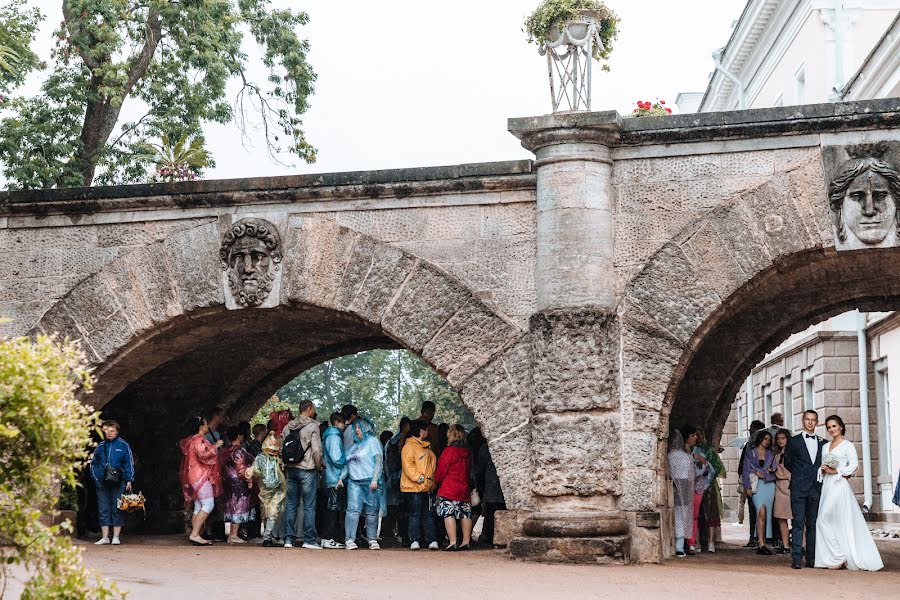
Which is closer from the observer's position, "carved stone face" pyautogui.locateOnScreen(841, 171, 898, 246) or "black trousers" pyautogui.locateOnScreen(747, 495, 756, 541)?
"carved stone face" pyautogui.locateOnScreen(841, 171, 898, 246)

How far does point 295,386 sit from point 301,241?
4409cm

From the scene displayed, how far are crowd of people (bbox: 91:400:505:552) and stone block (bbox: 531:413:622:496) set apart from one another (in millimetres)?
2041

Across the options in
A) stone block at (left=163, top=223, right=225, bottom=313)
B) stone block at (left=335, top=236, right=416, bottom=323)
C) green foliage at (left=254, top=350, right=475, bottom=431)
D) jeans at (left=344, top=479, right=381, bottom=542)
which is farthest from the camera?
green foliage at (left=254, top=350, right=475, bottom=431)

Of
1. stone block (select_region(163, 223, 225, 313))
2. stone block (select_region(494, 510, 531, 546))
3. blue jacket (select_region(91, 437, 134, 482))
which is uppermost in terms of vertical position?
stone block (select_region(163, 223, 225, 313))

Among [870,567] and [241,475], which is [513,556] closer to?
[870,567]

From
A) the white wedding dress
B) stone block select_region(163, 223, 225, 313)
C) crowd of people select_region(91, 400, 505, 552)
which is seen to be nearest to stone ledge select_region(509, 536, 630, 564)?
the white wedding dress

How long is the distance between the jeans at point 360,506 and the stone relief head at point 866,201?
4.86 metres

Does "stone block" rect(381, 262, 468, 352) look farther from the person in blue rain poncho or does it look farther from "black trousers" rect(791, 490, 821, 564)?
"black trousers" rect(791, 490, 821, 564)

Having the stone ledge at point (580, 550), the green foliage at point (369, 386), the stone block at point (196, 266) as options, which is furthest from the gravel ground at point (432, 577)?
the green foliage at point (369, 386)

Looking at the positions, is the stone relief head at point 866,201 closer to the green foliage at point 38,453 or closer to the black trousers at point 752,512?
the black trousers at point 752,512

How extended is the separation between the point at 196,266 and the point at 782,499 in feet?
→ 20.2

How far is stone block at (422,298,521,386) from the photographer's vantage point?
10.3 m

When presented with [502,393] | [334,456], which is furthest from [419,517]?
[502,393]

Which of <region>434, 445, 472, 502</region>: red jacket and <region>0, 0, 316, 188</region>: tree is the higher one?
<region>0, 0, 316, 188</region>: tree
